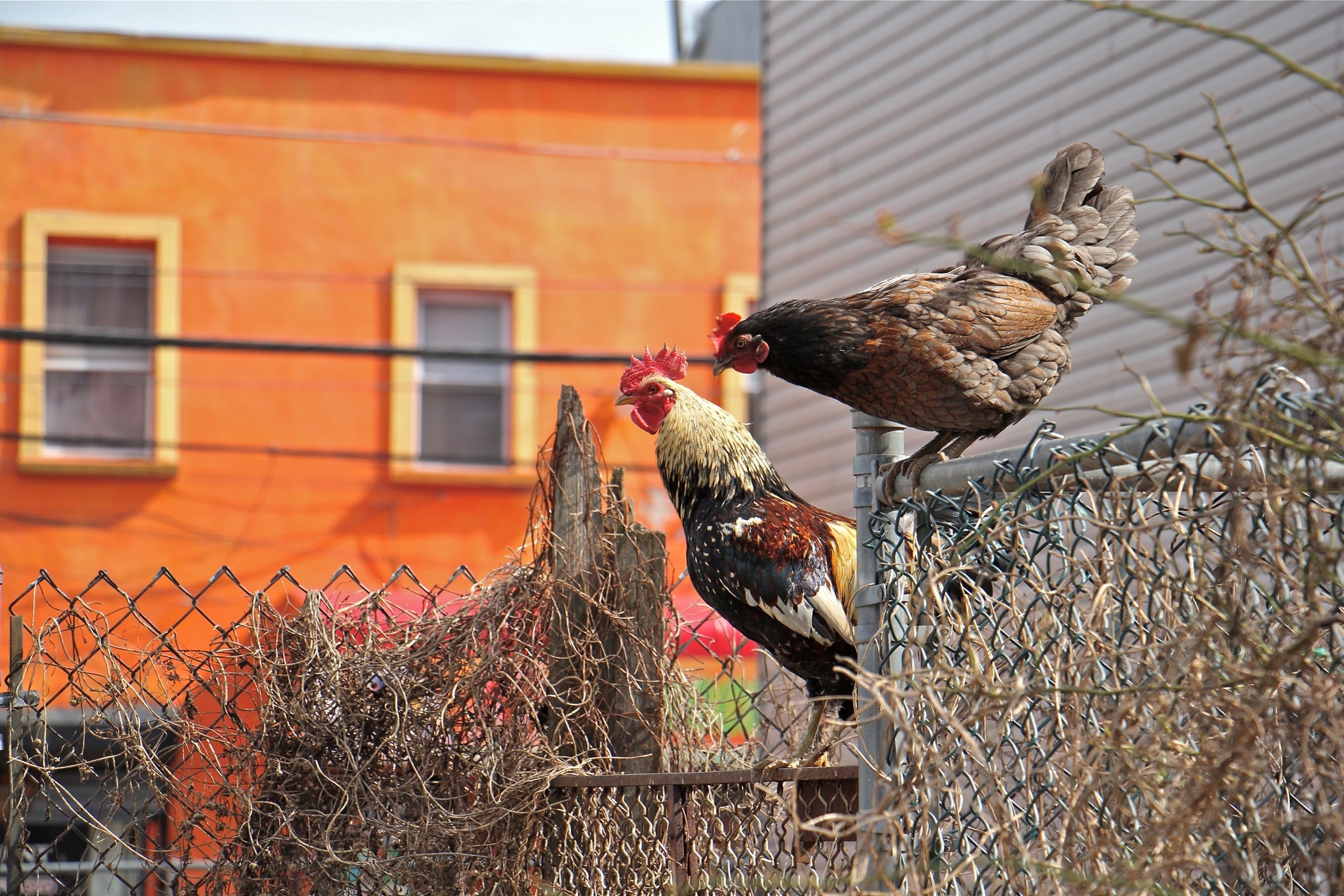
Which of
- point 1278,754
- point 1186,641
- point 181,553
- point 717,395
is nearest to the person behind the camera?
point 1186,641

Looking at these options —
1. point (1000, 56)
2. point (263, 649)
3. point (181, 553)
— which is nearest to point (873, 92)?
point (1000, 56)

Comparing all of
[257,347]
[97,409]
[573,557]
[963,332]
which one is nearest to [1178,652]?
[963,332]

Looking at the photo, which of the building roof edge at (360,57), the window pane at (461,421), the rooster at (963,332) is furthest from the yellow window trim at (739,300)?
the rooster at (963,332)

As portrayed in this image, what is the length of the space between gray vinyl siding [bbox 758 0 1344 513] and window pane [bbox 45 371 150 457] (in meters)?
6.05

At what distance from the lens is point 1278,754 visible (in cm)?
214

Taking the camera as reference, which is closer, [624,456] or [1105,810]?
[1105,810]

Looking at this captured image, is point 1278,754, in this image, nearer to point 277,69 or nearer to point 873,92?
point 873,92

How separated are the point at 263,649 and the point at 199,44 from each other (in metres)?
10.0

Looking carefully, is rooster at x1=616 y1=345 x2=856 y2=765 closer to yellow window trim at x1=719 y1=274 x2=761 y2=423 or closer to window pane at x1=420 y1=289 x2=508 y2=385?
yellow window trim at x1=719 y1=274 x2=761 y2=423

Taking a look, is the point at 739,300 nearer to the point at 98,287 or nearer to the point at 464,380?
the point at 464,380

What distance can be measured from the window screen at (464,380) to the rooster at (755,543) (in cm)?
880

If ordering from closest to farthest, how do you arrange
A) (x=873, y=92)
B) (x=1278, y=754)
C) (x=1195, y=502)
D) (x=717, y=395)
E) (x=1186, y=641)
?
(x=1186, y=641), (x=1195, y=502), (x=1278, y=754), (x=873, y=92), (x=717, y=395)

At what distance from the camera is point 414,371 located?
494 inches

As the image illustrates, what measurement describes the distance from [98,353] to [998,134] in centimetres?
869
